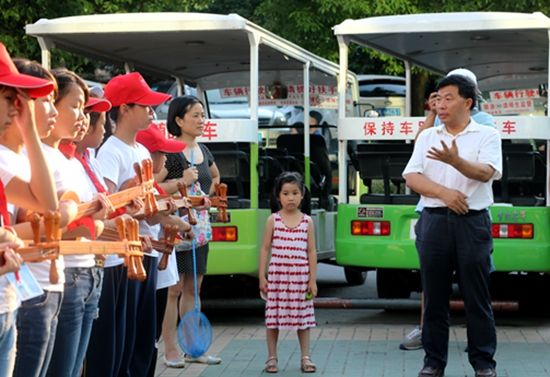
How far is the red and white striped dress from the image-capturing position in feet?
29.7

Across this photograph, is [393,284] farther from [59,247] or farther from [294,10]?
[294,10]

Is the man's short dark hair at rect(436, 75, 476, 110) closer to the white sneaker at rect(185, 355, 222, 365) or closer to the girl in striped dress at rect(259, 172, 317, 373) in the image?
the girl in striped dress at rect(259, 172, 317, 373)

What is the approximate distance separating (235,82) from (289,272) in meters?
5.46

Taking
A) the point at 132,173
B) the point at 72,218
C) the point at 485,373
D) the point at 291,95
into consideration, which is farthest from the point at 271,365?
the point at 291,95

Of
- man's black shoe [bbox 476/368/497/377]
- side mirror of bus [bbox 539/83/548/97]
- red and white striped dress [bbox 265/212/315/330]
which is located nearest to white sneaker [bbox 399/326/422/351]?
red and white striped dress [bbox 265/212/315/330]

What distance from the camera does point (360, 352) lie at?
10.0m

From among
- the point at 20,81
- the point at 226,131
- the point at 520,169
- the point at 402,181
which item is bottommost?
the point at 402,181

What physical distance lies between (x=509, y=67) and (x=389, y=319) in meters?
3.63

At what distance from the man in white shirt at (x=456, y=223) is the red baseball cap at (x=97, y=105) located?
111 inches

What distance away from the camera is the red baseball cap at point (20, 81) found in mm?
4238

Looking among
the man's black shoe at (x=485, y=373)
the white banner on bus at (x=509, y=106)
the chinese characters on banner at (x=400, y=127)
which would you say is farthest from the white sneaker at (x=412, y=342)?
the white banner on bus at (x=509, y=106)

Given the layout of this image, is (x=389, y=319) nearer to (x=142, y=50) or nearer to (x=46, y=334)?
(x=142, y=50)

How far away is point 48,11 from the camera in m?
18.6

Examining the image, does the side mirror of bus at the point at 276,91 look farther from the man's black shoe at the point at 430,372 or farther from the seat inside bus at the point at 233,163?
the man's black shoe at the point at 430,372
